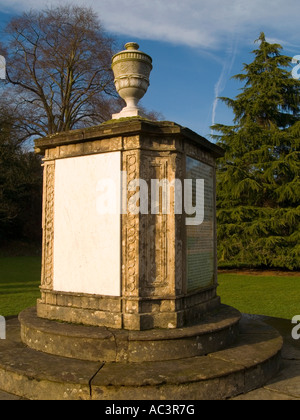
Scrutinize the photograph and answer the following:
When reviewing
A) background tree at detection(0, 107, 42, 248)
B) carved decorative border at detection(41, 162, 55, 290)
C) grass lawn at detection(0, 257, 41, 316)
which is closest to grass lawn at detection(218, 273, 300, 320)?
carved decorative border at detection(41, 162, 55, 290)

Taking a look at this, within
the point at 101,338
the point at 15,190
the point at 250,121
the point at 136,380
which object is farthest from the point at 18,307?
the point at 15,190

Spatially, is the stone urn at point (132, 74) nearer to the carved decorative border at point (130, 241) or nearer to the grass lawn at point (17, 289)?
the carved decorative border at point (130, 241)

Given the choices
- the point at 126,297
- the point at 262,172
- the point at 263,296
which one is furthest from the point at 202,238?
the point at 262,172

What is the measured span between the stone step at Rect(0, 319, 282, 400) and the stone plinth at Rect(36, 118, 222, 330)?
526mm

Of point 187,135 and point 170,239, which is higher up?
point 187,135

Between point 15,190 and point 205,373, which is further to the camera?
point 15,190

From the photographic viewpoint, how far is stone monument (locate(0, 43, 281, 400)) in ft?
9.89

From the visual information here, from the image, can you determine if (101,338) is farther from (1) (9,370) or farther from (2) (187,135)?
(2) (187,135)

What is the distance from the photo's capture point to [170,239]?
3783mm

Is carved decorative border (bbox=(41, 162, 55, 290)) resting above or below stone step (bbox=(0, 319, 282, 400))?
above

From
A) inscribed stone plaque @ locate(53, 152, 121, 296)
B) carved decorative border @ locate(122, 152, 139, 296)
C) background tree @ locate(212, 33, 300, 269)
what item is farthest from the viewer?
background tree @ locate(212, 33, 300, 269)

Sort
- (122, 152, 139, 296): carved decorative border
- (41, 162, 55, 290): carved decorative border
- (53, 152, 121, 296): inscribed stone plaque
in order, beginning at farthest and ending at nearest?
(41, 162, 55, 290): carved decorative border → (53, 152, 121, 296): inscribed stone plaque → (122, 152, 139, 296): carved decorative border

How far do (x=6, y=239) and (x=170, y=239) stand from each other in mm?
23697

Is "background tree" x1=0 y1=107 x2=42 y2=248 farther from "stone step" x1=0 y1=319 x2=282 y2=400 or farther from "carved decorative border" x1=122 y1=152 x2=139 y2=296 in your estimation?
"stone step" x1=0 y1=319 x2=282 y2=400
